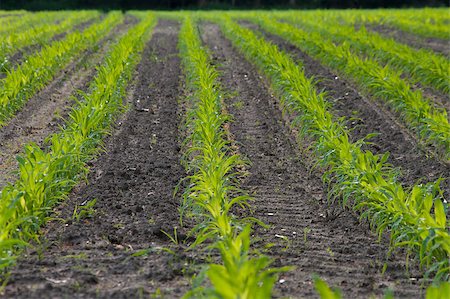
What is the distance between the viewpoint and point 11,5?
3675 cm

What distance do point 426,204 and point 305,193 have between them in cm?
148

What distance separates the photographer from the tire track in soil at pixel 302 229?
4.05 meters

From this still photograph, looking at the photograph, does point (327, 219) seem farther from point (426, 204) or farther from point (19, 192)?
point (19, 192)

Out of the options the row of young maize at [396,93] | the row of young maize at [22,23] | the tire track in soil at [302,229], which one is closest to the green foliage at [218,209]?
the tire track in soil at [302,229]

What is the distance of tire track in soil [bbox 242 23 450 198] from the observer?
19.9 feet

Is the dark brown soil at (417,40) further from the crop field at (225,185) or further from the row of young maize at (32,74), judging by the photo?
the row of young maize at (32,74)

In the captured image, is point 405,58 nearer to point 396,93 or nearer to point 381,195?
point 396,93

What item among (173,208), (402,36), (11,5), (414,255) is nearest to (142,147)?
(173,208)

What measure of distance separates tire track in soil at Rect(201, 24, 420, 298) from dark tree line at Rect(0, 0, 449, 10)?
29.2m

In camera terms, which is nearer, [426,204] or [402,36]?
[426,204]

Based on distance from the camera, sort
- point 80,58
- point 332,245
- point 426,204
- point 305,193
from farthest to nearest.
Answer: point 80,58
point 305,193
point 332,245
point 426,204

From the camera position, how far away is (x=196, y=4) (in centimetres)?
3738

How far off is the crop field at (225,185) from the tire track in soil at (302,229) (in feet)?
0.05

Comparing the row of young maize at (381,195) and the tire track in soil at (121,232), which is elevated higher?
the row of young maize at (381,195)
